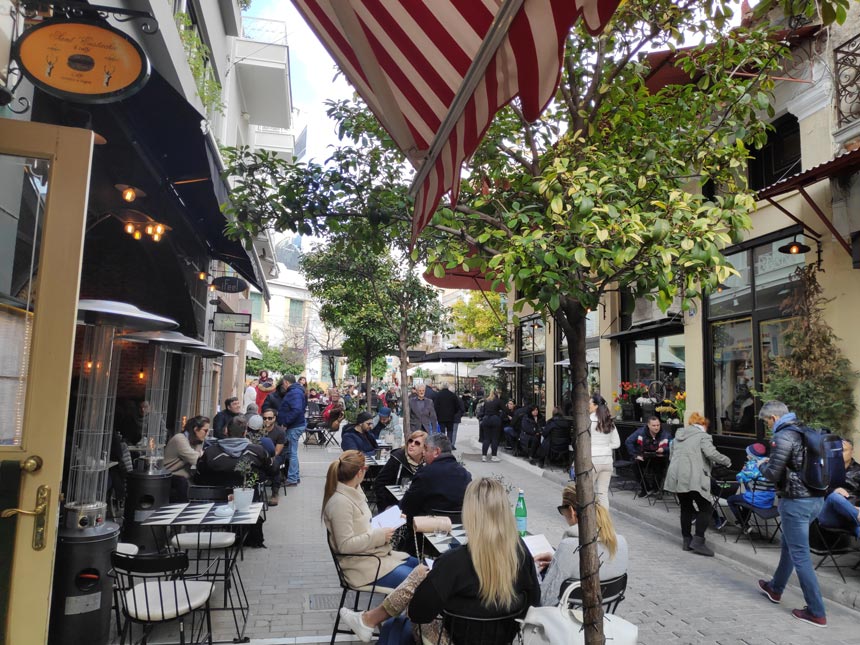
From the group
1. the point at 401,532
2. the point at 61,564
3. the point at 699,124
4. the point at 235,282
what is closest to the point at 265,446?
the point at 401,532

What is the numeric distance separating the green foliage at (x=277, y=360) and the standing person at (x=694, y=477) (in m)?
42.6

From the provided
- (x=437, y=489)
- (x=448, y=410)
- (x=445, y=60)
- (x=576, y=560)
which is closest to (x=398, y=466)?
(x=437, y=489)

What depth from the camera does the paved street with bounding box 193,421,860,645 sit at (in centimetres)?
481

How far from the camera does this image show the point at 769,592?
5629 mm

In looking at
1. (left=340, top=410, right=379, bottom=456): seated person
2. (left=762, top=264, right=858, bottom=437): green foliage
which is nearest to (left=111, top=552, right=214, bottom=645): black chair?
(left=340, top=410, right=379, bottom=456): seated person

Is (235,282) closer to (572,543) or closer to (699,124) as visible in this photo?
(699,124)

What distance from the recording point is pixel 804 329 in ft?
27.6

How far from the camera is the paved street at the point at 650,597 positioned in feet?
15.8

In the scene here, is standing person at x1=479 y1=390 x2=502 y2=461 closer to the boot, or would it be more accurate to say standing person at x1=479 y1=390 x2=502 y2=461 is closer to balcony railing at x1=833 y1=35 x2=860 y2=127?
the boot

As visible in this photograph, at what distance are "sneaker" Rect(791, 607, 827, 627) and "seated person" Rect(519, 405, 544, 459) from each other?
9.24 metres

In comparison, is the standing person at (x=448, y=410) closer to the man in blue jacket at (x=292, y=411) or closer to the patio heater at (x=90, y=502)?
the man in blue jacket at (x=292, y=411)

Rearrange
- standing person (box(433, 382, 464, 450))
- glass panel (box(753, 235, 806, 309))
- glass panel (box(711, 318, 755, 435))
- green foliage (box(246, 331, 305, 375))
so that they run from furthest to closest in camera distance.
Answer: green foliage (box(246, 331, 305, 375)), standing person (box(433, 382, 464, 450)), glass panel (box(711, 318, 755, 435)), glass panel (box(753, 235, 806, 309))

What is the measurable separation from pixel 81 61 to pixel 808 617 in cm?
717

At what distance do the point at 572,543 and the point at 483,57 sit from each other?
3.15 metres
